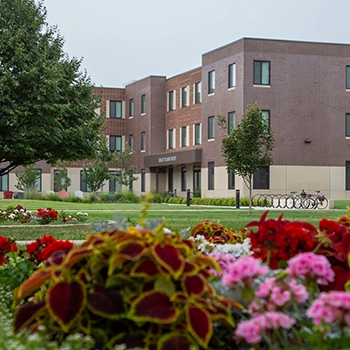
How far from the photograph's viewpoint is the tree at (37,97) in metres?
19.9

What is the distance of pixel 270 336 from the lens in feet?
11.0

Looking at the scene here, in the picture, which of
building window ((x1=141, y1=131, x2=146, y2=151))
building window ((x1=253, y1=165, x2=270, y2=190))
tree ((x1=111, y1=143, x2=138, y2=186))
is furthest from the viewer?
building window ((x1=141, y1=131, x2=146, y2=151))

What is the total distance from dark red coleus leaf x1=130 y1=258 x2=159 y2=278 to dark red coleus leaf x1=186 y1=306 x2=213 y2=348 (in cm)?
27

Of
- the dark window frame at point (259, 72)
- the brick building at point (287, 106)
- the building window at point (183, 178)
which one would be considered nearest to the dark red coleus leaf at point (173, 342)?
the brick building at point (287, 106)

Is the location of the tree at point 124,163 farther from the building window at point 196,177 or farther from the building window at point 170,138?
the building window at point 196,177

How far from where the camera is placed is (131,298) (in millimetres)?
3270

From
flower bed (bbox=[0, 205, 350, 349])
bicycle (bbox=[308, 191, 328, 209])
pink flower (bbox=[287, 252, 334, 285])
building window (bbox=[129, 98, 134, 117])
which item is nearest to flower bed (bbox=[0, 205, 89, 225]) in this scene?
flower bed (bbox=[0, 205, 350, 349])

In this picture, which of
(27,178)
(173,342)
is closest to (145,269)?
(173,342)

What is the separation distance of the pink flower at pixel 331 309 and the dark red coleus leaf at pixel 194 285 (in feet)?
2.02

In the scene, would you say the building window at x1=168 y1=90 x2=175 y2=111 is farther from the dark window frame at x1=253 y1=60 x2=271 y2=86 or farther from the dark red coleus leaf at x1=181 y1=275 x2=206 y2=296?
the dark red coleus leaf at x1=181 y1=275 x2=206 y2=296

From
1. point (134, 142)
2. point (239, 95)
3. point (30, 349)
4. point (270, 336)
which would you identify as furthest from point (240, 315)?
point (134, 142)

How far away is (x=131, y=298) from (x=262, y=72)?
4314cm

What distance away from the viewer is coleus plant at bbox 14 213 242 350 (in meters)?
3.15

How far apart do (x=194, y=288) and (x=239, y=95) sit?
140ft
